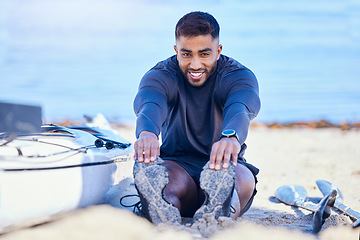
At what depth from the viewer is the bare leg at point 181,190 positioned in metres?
2.44

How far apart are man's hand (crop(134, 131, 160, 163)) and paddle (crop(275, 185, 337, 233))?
108cm

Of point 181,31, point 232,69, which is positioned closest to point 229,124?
Answer: point 232,69

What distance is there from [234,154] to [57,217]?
3.32ft

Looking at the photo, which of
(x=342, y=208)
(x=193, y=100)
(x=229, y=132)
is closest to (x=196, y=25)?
(x=193, y=100)

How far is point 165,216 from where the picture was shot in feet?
7.22

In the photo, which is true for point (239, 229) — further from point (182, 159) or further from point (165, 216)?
point (182, 159)

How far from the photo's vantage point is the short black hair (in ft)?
8.34

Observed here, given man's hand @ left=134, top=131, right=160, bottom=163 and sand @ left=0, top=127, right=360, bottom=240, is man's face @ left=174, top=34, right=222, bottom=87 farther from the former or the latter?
sand @ left=0, top=127, right=360, bottom=240

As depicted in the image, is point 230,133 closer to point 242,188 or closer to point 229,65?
point 242,188

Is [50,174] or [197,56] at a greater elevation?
[197,56]

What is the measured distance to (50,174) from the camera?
215cm

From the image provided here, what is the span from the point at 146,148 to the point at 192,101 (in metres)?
0.63

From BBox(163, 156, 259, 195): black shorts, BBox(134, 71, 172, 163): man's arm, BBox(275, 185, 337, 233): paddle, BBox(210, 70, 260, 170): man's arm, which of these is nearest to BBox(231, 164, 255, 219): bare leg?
BBox(163, 156, 259, 195): black shorts

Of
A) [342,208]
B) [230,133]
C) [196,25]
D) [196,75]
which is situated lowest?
[342,208]
